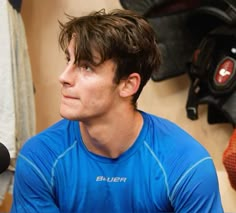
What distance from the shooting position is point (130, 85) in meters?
1.19

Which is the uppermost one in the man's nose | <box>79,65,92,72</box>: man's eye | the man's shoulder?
<box>79,65,92,72</box>: man's eye

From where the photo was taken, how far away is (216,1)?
1480 mm

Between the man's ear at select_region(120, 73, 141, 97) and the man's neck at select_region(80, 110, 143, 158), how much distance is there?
0.05 metres

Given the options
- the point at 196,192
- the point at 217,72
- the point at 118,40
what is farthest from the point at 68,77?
the point at 217,72

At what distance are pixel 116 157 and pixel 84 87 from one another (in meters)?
0.21

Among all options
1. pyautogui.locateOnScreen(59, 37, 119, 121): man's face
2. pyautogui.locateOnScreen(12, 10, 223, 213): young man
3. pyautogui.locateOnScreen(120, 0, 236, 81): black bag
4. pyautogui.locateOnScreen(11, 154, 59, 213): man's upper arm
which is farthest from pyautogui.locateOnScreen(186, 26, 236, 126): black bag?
pyautogui.locateOnScreen(11, 154, 59, 213): man's upper arm

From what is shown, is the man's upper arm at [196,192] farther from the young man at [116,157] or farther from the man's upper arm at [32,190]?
the man's upper arm at [32,190]

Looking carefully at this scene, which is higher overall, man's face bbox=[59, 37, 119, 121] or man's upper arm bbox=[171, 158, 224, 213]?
man's face bbox=[59, 37, 119, 121]

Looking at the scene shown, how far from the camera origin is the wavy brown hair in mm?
1091

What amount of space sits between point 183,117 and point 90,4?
0.58 metres

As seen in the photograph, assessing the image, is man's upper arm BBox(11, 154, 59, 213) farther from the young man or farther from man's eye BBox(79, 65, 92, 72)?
man's eye BBox(79, 65, 92, 72)

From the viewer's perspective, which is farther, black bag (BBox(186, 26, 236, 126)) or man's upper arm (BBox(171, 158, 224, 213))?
black bag (BBox(186, 26, 236, 126))

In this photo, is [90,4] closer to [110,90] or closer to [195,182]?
[110,90]

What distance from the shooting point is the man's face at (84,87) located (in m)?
Result: 1.09
